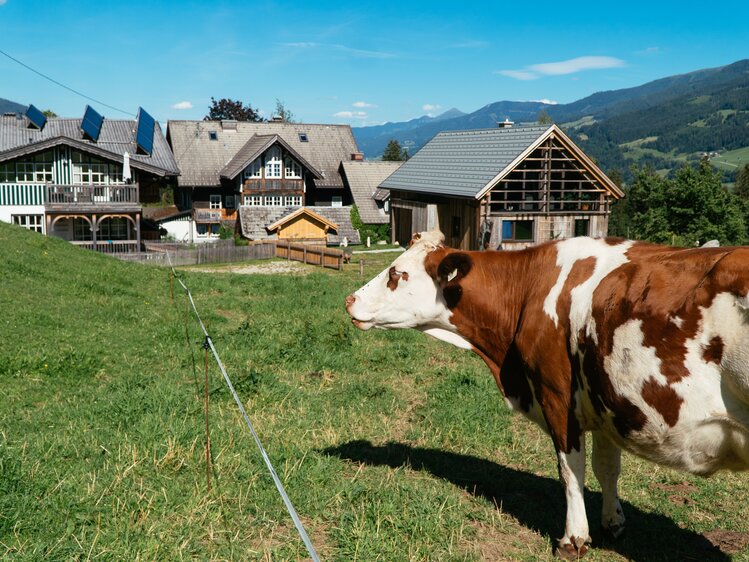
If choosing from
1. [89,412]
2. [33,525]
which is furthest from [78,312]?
[33,525]

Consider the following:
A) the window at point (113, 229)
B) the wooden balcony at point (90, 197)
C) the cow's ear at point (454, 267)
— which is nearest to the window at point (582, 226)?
the wooden balcony at point (90, 197)

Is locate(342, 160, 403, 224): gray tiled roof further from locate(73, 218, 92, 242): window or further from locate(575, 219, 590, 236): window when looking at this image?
locate(73, 218, 92, 242): window

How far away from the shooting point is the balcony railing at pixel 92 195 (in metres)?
38.8

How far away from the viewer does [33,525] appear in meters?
5.50

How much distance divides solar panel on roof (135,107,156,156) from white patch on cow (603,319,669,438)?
4851 cm

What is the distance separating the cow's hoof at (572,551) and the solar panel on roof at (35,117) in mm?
50681

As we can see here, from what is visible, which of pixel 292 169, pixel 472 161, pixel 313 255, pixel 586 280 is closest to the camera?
pixel 586 280

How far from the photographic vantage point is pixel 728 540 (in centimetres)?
602

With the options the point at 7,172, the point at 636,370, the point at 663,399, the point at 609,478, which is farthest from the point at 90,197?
the point at 663,399

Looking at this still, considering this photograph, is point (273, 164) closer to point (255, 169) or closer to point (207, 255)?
point (255, 169)

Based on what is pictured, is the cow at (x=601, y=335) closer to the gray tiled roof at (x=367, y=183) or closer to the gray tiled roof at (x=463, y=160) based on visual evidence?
the gray tiled roof at (x=463, y=160)

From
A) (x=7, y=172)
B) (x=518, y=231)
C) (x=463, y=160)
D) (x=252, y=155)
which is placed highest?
(x=252, y=155)

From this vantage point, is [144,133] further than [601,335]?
Yes

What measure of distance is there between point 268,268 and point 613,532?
28789 millimetres
